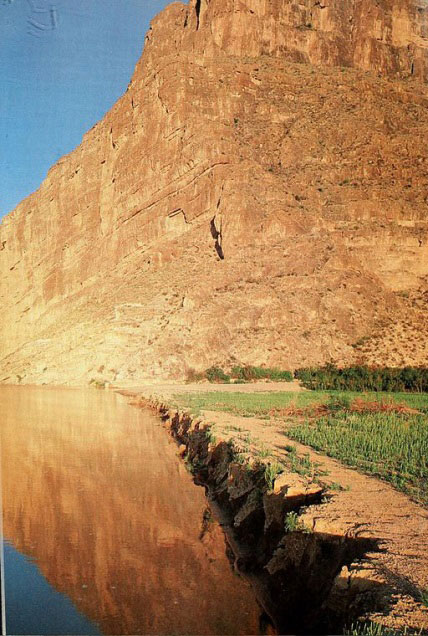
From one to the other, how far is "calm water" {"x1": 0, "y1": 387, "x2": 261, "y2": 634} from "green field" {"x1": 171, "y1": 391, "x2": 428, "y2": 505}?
3.07 metres

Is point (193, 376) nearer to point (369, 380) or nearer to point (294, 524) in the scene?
point (369, 380)

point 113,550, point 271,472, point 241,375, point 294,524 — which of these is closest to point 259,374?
point 241,375

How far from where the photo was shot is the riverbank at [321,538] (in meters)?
5.66

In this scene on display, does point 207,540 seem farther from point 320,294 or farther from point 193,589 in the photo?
point 320,294

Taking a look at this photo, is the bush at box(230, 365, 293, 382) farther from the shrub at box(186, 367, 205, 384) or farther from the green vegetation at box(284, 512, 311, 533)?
the green vegetation at box(284, 512, 311, 533)

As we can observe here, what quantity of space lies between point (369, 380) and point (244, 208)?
22.9 metres

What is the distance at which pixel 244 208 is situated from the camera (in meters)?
54.1

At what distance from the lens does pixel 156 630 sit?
6488 mm

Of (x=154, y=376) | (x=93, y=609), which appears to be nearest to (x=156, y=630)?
(x=93, y=609)

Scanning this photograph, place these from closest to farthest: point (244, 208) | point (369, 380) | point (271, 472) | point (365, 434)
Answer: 1. point (271, 472)
2. point (365, 434)
3. point (369, 380)
4. point (244, 208)

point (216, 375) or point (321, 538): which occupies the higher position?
point (216, 375)

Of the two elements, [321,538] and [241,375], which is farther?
[241,375]

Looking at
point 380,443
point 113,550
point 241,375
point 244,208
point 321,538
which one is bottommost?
point 113,550

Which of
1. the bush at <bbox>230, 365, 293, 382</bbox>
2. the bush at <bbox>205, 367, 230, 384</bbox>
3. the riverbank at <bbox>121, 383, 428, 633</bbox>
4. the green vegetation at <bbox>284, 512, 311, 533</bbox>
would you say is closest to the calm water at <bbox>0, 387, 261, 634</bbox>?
the riverbank at <bbox>121, 383, 428, 633</bbox>
